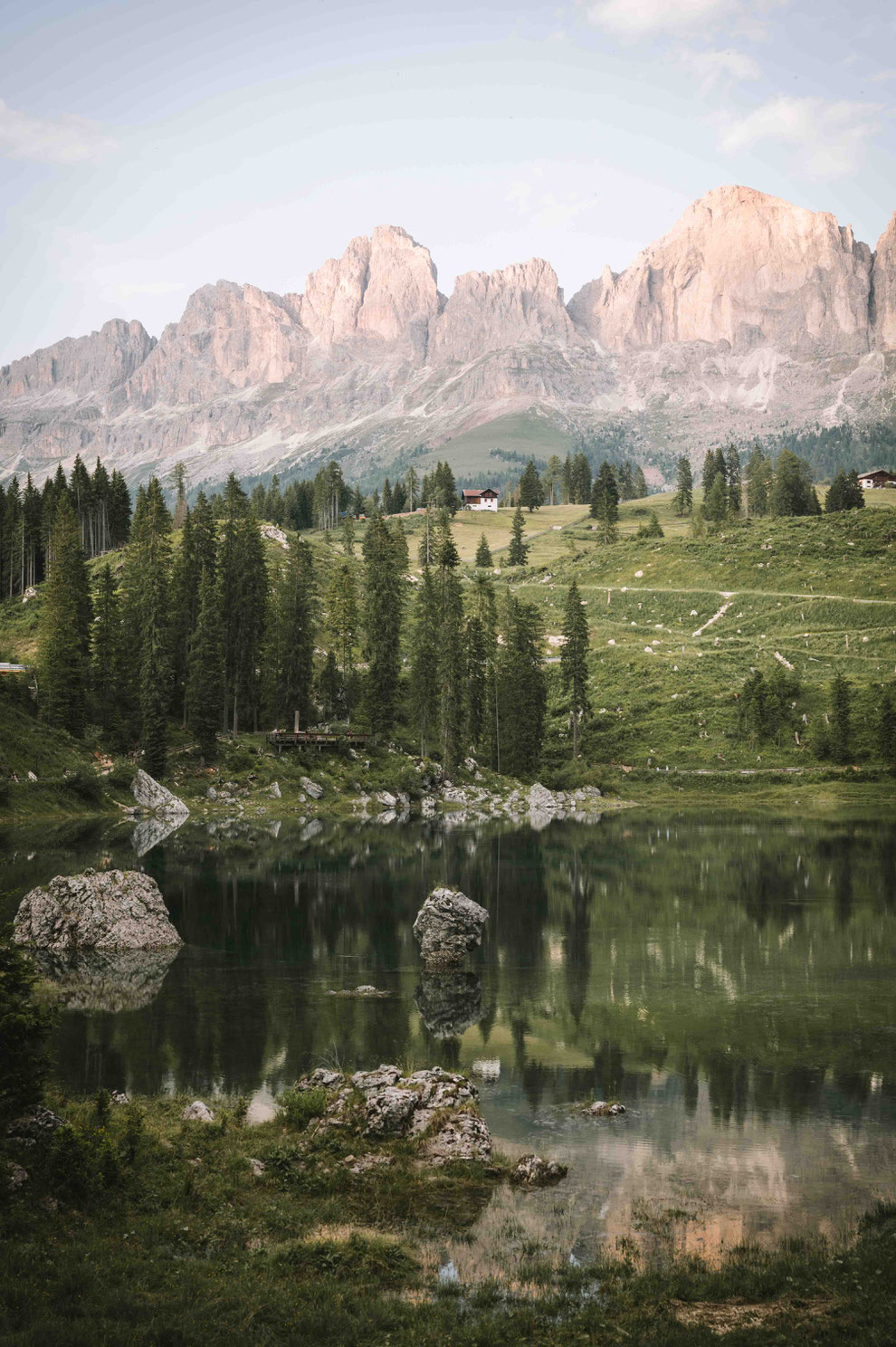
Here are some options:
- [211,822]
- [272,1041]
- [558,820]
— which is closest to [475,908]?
[272,1041]

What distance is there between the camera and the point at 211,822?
279ft

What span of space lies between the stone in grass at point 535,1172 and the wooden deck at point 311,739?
3258 inches

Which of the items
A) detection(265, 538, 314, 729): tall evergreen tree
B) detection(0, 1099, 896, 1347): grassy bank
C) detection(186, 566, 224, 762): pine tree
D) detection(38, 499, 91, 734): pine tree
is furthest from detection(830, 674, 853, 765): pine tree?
detection(0, 1099, 896, 1347): grassy bank

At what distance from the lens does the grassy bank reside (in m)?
14.9

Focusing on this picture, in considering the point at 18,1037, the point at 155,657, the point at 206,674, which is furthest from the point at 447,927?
the point at 155,657

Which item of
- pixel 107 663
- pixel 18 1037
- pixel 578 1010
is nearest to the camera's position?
pixel 18 1037

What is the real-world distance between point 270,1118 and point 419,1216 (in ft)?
19.2

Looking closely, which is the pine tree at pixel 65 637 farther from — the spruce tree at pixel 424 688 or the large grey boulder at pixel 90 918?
the large grey boulder at pixel 90 918

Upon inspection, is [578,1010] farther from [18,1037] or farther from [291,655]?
[291,655]

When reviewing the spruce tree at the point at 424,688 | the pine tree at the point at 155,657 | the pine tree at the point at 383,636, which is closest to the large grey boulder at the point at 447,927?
the pine tree at the point at 155,657

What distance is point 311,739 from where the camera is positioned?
342 feet

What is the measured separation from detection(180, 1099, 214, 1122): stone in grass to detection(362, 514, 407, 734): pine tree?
8784cm

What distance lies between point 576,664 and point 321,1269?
111 metres

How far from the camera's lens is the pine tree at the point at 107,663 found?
99.0m
